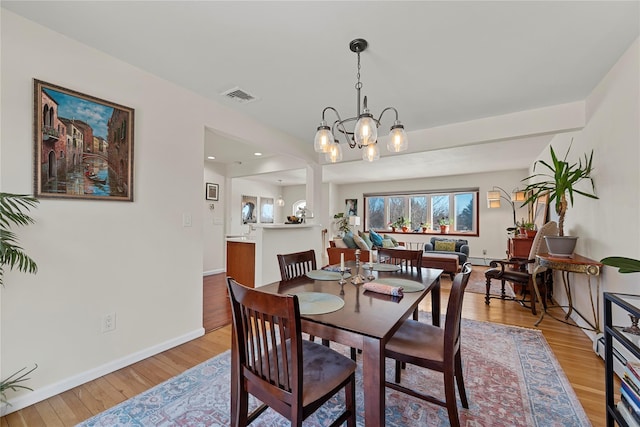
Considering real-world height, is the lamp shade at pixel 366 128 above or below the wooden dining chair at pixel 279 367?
above

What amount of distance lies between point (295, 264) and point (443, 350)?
4.00 feet

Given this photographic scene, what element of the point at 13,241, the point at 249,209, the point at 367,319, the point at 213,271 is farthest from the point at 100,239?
the point at 249,209

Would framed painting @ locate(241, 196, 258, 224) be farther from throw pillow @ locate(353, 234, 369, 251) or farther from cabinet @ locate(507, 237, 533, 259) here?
cabinet @ locate(507, 237, 533, 259)

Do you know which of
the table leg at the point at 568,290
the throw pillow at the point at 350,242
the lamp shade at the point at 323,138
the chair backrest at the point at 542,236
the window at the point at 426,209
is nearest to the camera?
the lamp shade at the point at 323,138

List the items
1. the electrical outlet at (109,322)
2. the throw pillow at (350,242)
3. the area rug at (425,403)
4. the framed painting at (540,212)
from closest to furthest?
the area rug at (425,403) → the electrical outlet at (109,322) → the framed painting at (540,212) → the throw pillow at (350,242)

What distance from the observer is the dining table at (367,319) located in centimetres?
110

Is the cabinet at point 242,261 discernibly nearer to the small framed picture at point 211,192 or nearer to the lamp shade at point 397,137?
the small framed picture at point 211,192

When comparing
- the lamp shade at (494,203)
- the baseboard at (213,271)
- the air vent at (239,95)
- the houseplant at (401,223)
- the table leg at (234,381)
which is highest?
the air vent at (239,95)

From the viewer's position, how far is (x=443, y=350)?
145cm

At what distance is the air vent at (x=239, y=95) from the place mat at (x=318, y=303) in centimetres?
198

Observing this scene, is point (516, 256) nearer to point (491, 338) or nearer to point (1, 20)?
point (491, 338)

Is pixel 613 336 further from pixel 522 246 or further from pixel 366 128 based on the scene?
pixel 522 246

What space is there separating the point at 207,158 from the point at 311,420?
4.84m

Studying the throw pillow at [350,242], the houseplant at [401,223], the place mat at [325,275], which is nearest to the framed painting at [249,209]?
the throw pillow at [350,242]
